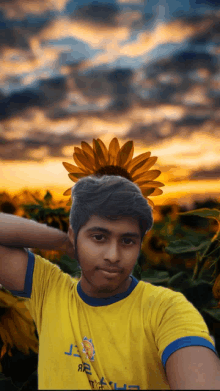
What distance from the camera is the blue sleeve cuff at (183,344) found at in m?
0.90

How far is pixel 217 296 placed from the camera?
3.69 feet

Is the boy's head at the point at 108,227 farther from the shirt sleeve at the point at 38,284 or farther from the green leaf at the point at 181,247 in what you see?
the green leaf at the point at 181,247

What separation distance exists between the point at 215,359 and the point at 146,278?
747 mm

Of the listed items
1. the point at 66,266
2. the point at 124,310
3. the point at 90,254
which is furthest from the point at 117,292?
the point at 66,266

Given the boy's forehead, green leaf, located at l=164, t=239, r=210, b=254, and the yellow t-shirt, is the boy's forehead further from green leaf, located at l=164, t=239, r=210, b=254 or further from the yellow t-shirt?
green leaf, located at l=164, t=239, r=210, b=254

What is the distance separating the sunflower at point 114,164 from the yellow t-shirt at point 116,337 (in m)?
0.36

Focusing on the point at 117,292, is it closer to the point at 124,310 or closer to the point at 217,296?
the point at 124,310

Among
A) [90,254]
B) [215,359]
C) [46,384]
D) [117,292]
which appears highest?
[90,254]

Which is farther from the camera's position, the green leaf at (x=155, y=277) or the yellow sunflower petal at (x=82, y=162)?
the green leaf at (x=155, y=277)

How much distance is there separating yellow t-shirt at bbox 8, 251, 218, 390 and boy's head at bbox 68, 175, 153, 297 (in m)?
0.09

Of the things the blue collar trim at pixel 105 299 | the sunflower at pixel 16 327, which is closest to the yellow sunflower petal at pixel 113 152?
the blue collar trim at pixel 105 299

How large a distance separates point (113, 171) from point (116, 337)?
1.78 feet

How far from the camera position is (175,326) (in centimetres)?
97

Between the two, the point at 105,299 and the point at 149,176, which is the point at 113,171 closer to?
the point at 149,176
